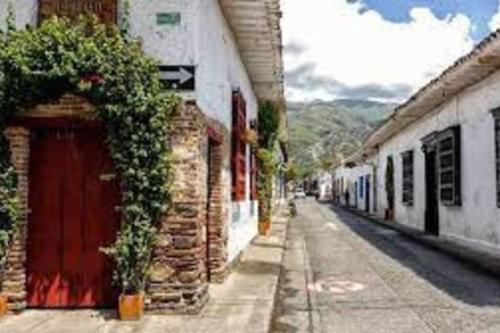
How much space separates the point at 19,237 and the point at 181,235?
5.70 ft

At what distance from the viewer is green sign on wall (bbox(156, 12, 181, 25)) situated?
8.20 metres

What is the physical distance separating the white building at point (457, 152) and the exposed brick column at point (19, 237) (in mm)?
7649

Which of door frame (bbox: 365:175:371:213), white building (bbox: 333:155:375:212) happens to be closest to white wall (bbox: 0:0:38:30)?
white building (bbox: 333:155:375:212)

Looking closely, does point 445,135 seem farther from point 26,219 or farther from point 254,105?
point 26,219

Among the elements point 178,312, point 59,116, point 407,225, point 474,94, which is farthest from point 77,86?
point 407,225

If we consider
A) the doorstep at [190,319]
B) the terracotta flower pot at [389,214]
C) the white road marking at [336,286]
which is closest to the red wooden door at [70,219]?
the doorstep at [190,319]

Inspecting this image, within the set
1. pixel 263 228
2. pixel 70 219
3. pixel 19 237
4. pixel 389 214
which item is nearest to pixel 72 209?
pixel 70 219

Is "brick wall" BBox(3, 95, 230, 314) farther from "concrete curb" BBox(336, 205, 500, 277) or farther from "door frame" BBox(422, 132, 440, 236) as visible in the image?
"door frame" BBox(422, 132, 440, 236)

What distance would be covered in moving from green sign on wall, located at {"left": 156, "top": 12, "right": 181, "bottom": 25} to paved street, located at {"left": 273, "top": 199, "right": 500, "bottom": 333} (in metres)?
3.43

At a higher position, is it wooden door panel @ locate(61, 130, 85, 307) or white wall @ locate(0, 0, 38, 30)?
white wall @ locate(0, 0, 38, 30)

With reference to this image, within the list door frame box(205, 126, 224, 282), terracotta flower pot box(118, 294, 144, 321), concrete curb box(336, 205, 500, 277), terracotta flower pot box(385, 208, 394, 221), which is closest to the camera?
terracotta flower pot box(118, 294, 144, 321)

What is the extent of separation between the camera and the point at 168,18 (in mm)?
8219

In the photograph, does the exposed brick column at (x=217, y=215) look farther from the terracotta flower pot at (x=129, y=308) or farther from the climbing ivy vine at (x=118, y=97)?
the terracotta flower pot at (x=129, y=308)

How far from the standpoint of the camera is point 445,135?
1922cm
